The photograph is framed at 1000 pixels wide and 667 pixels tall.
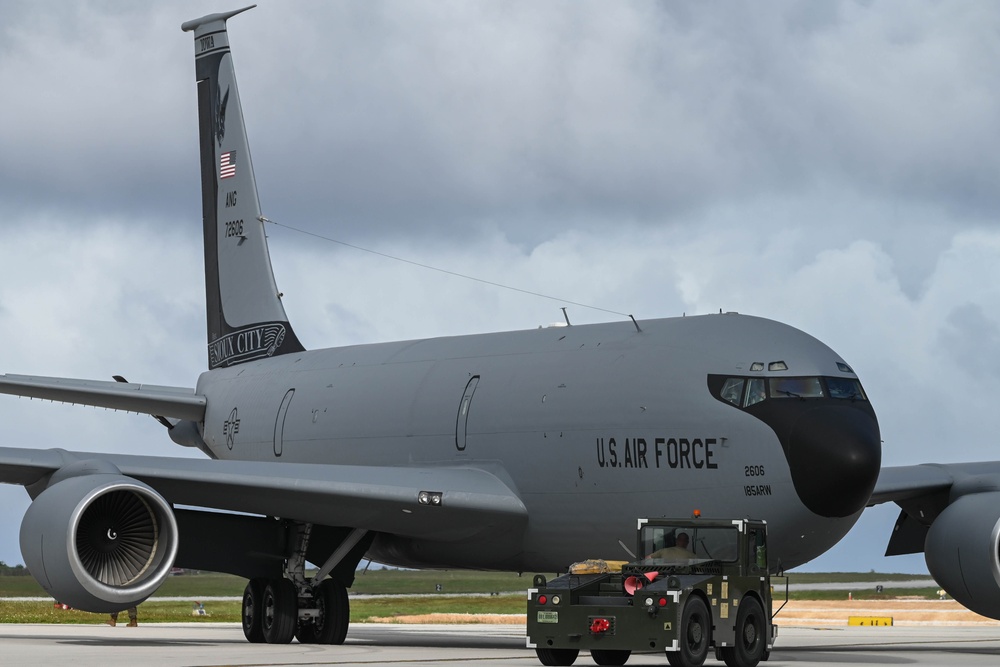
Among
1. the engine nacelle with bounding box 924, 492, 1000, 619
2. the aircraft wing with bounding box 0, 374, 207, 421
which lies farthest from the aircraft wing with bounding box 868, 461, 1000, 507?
the aircraft wing with bounding box 0, 374, 207, 421

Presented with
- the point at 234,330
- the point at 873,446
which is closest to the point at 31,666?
the point at 873,446

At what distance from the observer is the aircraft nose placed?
16.3 metres

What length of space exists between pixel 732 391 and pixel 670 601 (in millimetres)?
4175

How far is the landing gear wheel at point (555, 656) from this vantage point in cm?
1455

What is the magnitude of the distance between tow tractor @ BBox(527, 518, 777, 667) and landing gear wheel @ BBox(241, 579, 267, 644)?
7207mm

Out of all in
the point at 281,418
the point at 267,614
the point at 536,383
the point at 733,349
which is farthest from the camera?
the point at 281,418

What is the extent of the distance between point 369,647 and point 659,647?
707cm

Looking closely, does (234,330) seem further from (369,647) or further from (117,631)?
(369,647)

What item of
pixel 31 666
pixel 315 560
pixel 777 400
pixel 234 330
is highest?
pixel 234 330

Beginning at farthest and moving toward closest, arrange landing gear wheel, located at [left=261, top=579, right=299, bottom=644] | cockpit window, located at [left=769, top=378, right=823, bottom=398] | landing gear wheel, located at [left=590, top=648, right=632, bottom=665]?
landing gear wheel, located at [left=261, top=579, right=299, bottom=644] → cockpit window, located at [left=769, top=378, right=823, bottom=398] → landing gear wheel, located at [left=590, top=648, right=632, bottom=665]

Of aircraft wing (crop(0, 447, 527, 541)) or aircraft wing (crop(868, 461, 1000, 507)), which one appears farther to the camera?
aircraft wing (crop(868, 461, 1000, 507))

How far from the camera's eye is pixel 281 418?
24.1m

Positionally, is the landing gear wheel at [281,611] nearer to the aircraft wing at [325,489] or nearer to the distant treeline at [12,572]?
the aircraft wing at [325,489]

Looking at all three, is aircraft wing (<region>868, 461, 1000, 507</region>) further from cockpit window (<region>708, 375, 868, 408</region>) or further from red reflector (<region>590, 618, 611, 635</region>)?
red reflector (<region>590, 618, 611, 635</region>)
